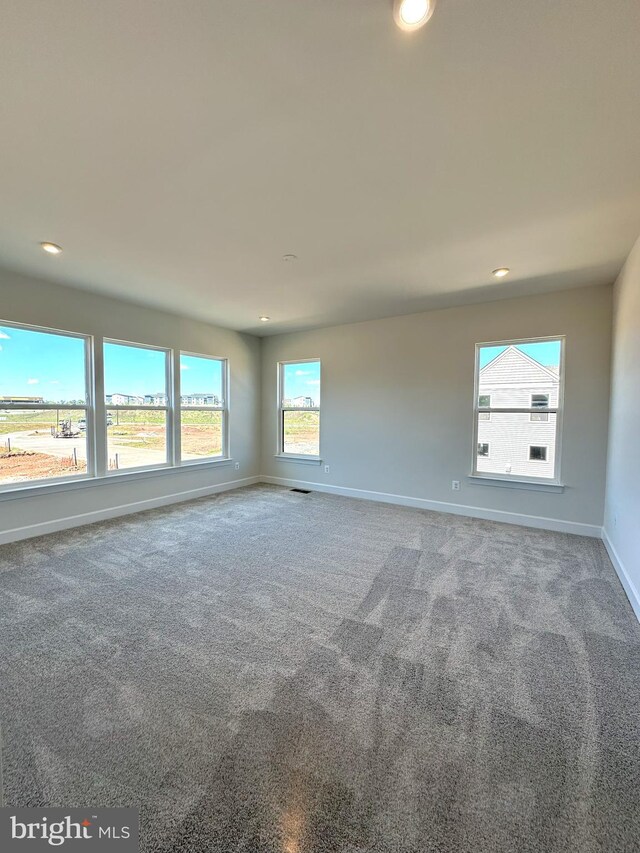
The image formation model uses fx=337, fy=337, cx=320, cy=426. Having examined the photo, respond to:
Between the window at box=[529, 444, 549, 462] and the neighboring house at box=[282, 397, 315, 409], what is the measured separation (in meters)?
3.20

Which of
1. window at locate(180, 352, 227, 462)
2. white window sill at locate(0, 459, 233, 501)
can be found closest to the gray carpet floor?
white window sill at locate(0, 459, 233, 501)

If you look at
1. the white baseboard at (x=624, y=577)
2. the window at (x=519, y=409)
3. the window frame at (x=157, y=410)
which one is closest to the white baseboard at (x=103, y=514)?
the window frame at (x=157, y=410)

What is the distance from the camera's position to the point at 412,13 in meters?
1.11

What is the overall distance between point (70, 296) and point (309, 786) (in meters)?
4.63

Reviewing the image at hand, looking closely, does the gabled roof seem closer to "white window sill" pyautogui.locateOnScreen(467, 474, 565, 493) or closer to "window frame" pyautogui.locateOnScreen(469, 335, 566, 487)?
"window frame" pyautogui.locateOnScreen(469, 335, 566, 487)

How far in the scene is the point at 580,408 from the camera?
3676mm

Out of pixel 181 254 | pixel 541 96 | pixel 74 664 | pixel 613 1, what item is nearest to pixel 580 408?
pixel 541 96

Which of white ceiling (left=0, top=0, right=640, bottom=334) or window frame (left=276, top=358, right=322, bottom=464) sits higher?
white ceiling (left=0, top=0, right=640, bottom=334)

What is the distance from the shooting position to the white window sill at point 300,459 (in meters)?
5.65

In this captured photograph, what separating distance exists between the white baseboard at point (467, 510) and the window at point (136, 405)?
7.72 ft

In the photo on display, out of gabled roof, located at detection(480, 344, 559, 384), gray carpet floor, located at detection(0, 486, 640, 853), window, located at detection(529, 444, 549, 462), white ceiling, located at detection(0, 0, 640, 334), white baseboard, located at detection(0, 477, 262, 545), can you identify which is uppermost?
white ceiling, located at detection(0, 0, 640, 334)

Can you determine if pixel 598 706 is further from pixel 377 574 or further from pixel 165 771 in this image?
pixel 165 771

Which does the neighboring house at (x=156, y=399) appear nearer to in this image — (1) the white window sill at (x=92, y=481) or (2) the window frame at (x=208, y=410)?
(2) the window frame at (x=208, y=410)

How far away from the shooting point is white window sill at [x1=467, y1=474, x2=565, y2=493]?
151 inches
